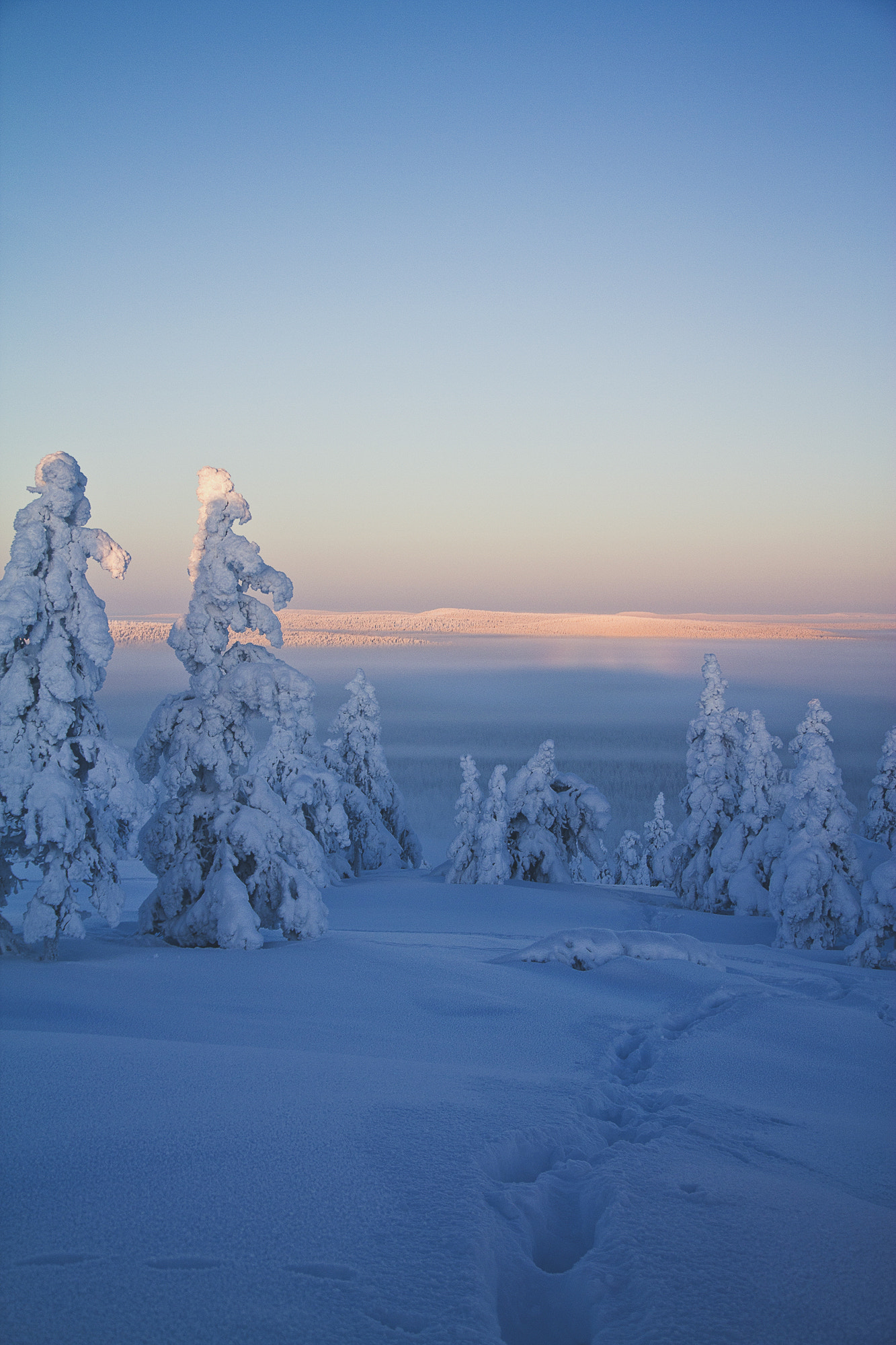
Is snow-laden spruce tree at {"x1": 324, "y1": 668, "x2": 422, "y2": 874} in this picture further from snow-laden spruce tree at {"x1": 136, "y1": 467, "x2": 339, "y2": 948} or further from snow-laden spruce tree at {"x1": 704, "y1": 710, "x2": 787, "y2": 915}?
snow-laden spruce tree at {"x1": 136, "y1": 467, "x2": 339, "y2": 948}

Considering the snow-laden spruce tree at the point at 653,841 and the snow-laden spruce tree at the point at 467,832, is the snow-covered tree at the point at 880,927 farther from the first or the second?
the snow-laden spruce tree at the point at 653,841

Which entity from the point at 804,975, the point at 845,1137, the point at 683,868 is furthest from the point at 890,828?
the point at 845,1137

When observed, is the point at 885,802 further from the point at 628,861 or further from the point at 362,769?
the point at 628,861

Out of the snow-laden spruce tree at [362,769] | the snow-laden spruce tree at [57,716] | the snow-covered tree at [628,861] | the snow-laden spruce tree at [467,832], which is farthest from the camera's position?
the snow-covered tree at [628,861]

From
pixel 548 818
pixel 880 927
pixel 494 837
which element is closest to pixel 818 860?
pixel 880 927

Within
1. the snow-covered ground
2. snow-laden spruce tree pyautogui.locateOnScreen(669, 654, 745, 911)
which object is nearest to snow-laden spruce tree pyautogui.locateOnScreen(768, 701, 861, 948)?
snow-laden spruce tree pyautogui.locateOnScreen(669, 654, 745, 911)

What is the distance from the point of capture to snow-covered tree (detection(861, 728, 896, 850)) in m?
30.9

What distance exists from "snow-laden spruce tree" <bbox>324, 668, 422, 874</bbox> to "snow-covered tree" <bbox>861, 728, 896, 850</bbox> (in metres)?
23.1

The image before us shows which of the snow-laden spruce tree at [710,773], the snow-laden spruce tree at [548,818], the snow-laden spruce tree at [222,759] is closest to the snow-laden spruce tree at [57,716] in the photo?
the snow-laden spruce tree at [222,759]

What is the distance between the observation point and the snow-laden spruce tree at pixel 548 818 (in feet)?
123

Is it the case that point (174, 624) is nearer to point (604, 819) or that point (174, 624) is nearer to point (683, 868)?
point (604, 819)

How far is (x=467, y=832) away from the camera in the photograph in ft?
121

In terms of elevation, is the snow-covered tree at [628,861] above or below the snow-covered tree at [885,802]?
below

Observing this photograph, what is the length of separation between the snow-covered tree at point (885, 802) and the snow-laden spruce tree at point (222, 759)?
23822mm
